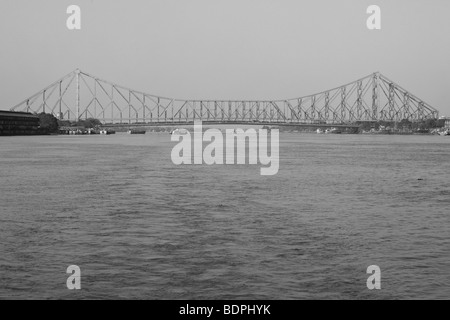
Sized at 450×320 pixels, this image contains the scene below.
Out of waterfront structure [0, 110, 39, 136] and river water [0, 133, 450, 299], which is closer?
river water [0, 133, 450, 299]

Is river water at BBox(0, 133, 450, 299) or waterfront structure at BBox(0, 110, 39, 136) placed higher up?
waterfront structure at BBox(0, 110, 39, 136)

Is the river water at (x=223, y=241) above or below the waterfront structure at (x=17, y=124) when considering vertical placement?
below

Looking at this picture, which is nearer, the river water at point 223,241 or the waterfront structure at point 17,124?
the river water at point 223,241
